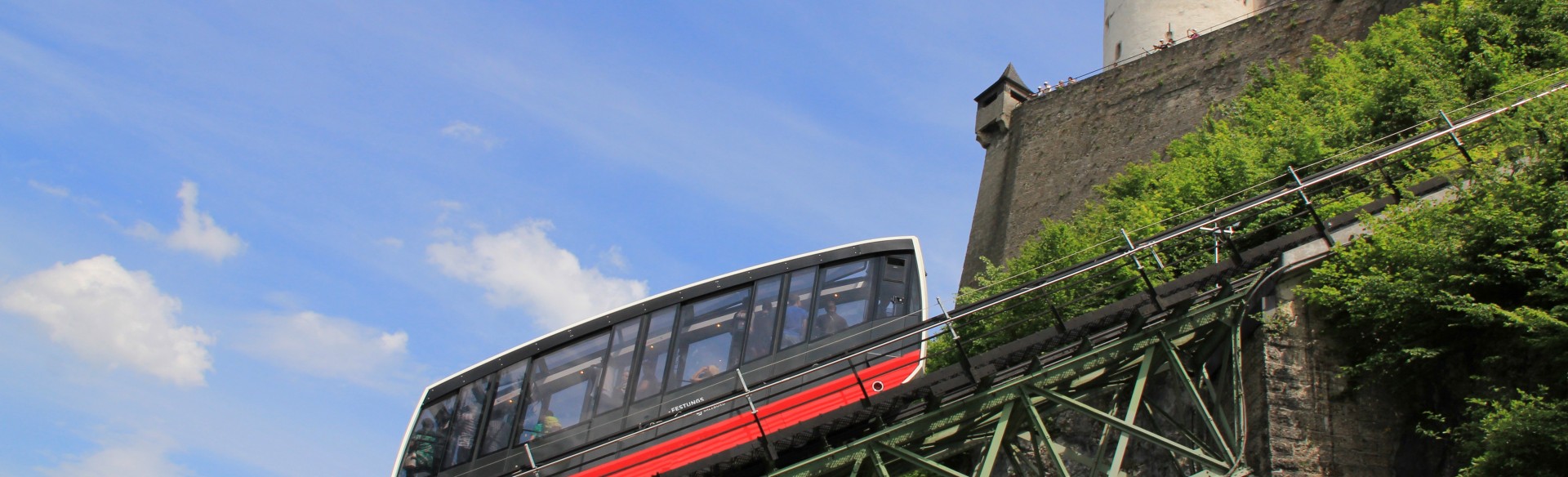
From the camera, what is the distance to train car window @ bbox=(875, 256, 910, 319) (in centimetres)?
1379

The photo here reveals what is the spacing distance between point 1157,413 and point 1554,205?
3822mm

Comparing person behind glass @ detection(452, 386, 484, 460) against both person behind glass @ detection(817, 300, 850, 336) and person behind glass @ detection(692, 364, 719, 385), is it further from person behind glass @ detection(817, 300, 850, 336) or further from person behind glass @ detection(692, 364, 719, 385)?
person behind glass @ detection(817, 300, 850, 336)

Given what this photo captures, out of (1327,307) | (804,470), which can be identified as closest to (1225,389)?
(1327,307)

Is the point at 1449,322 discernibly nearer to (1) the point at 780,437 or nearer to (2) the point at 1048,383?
(2) the point at 1048,383

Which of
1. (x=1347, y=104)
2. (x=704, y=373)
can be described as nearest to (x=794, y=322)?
(x=704, y=373)

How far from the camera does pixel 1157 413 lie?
40.7ft

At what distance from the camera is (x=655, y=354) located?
1398 cm

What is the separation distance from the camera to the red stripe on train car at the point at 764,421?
13.0 metres

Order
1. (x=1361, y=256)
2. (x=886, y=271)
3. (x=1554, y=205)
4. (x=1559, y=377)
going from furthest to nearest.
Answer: (x=886, y=271) → (x=1361, y=256) → (x=1554, y=205) → (x=1559, y=377)

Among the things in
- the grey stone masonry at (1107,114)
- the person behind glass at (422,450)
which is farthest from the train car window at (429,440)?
the grey stone masonry at (1107,114)

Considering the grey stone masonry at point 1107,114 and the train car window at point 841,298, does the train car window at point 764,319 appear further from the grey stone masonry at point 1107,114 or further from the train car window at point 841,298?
the grey stone masonry at point 1107,114

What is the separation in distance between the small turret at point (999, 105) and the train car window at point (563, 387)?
65.7 ft

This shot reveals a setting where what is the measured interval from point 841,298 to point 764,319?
0.85 metres

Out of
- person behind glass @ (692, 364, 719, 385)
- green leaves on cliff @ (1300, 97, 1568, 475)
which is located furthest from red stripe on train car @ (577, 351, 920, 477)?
green leaves on cliff @ (1300, 97, 1568, 475)
